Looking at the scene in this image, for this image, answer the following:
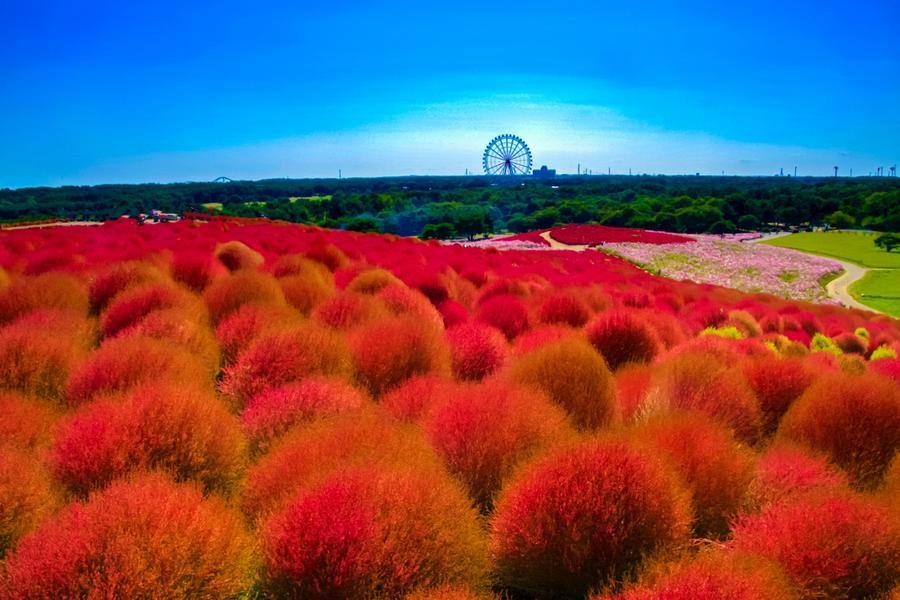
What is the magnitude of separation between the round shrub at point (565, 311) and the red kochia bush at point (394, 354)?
2583mm

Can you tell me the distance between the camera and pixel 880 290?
107 feet

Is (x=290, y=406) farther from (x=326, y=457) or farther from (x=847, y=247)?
(x=847, y=247)

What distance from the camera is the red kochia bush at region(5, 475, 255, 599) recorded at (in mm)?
1944

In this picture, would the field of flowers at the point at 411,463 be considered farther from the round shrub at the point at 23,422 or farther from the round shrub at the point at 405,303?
the round shrub at the point at 405,303

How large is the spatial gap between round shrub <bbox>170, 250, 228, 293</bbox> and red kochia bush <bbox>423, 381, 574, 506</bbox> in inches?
178

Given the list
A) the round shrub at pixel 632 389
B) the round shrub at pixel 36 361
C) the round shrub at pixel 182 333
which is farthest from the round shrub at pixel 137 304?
the round shrub at pixel 632 389

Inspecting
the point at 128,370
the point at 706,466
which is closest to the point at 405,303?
the point at 128,370

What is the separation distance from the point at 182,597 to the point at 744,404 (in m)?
3.84

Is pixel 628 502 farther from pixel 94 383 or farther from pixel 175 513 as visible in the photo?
pixel 94 383

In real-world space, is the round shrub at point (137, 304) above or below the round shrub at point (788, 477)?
above

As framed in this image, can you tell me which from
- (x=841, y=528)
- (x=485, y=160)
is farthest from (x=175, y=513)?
(x=485, y=160)

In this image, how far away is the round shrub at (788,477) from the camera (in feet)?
10.3

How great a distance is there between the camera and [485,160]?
116 meters

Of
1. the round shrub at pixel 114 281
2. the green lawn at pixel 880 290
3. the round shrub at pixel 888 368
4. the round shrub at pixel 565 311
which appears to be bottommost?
the green lawn at pixel 880 290
